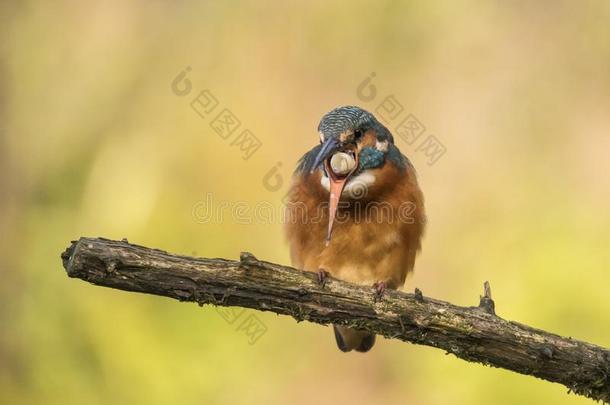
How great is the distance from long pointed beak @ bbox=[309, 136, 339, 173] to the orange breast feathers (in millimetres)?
274

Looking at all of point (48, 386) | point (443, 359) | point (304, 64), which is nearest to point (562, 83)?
point (304, 64)

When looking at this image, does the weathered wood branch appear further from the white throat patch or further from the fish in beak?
the white throat patch

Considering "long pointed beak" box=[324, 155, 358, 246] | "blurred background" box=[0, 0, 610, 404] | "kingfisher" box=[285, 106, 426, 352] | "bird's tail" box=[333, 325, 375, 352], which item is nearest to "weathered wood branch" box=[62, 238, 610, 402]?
"long pointed beak" box=[324, 155, 358, 246]

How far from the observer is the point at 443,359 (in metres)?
7.36

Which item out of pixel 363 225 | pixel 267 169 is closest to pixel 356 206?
pixel 363 225

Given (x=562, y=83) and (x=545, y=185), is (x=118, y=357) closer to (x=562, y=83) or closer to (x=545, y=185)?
(x=545, y=185)

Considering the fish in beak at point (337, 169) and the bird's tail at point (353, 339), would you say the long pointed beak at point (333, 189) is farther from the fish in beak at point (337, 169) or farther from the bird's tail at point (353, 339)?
the bird's tail at point (353, 339)

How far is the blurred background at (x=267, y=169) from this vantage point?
7.09 meters

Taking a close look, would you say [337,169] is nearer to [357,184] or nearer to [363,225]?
[357,184]

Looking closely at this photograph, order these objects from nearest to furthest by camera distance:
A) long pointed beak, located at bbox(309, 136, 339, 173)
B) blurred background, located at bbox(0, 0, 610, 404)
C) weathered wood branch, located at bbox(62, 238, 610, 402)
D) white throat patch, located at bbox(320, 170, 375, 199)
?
weathered wood branch, located at bbox(62, 238, 610, 402) < long pointed beak, located at bbox(309, 136, 339, 173) < white throat patch, located at bbox(320, 170, 375, 199) < blurred background, located at bbox(0, 0, 610, 404)

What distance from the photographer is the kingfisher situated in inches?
191

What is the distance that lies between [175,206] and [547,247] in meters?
3.20

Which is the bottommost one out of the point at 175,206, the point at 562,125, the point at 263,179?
the point at 175,206

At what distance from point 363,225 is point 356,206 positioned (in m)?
0.13
